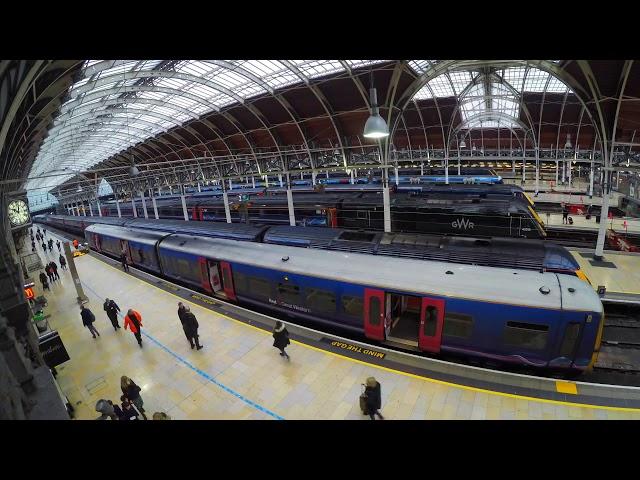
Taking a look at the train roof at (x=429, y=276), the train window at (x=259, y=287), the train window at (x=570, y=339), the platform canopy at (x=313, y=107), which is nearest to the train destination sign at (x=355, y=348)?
the train roof at (x=429, y=276)

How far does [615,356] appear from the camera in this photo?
9727 millimetres

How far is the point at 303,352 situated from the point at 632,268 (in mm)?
17326

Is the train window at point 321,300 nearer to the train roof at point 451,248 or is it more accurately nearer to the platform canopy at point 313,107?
the train roof at point 451,248

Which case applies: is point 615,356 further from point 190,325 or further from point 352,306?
point 190,325

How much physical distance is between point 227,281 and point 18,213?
22.1 meters

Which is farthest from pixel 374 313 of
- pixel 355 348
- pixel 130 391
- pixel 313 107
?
pixel 313 107

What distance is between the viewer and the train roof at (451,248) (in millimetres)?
9555

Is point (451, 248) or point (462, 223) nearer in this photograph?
point (451, 248)

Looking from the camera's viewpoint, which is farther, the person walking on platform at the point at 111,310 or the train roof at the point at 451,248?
the person walking on platform at the point at 111,310

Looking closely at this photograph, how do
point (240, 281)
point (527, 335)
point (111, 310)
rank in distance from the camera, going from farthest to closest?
point (240, 281), point (111, 310), point (527, 335)

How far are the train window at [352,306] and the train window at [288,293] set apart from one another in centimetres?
185

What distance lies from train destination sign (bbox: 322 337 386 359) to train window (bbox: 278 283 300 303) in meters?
1.79
